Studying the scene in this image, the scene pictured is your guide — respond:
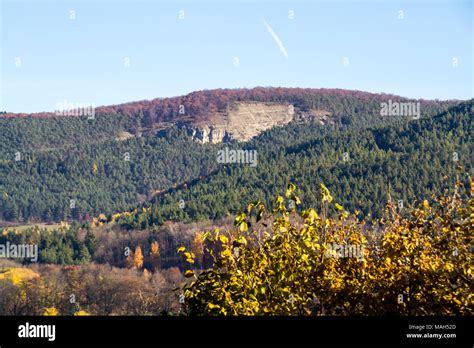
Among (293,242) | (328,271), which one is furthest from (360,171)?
(293,242)

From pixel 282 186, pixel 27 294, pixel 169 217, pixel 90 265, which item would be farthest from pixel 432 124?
pixel 27 294

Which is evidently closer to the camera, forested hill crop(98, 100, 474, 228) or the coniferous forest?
the coniferous forest

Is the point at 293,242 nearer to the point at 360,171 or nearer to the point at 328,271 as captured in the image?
the point at 328,271

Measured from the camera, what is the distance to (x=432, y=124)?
184 m

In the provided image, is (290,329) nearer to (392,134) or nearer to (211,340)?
(211,340)

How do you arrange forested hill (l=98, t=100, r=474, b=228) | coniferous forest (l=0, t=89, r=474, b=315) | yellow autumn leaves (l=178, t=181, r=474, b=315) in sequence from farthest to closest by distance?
forested hill (l=98, t=100, r=474, b=228) < coniferous forest (l=0, t=89, r=474, b=315) < yellow autumn leaves (l=178, t=181, r=474, b=315)

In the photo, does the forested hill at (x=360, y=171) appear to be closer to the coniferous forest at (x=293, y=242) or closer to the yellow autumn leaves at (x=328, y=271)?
the coniferous forest at (x=293, y=242)

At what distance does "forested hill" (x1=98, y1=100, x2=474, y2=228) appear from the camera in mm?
139875

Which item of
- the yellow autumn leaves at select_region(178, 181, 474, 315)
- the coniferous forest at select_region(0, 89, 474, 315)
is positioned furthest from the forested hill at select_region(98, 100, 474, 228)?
the yellow autumn leaves at select_region(178, 181, 474, 315)

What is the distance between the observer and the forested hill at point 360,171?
140 meters

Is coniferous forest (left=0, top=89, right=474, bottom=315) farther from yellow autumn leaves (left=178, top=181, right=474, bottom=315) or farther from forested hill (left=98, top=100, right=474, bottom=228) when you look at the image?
forested hill (left=98, top=100, right=474, bottom=228)

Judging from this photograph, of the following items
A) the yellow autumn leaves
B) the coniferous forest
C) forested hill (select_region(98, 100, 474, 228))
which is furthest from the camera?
forested hill (select_region(98, 100, 474, 228))

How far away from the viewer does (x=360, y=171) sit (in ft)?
520

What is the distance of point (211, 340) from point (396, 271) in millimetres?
4222
